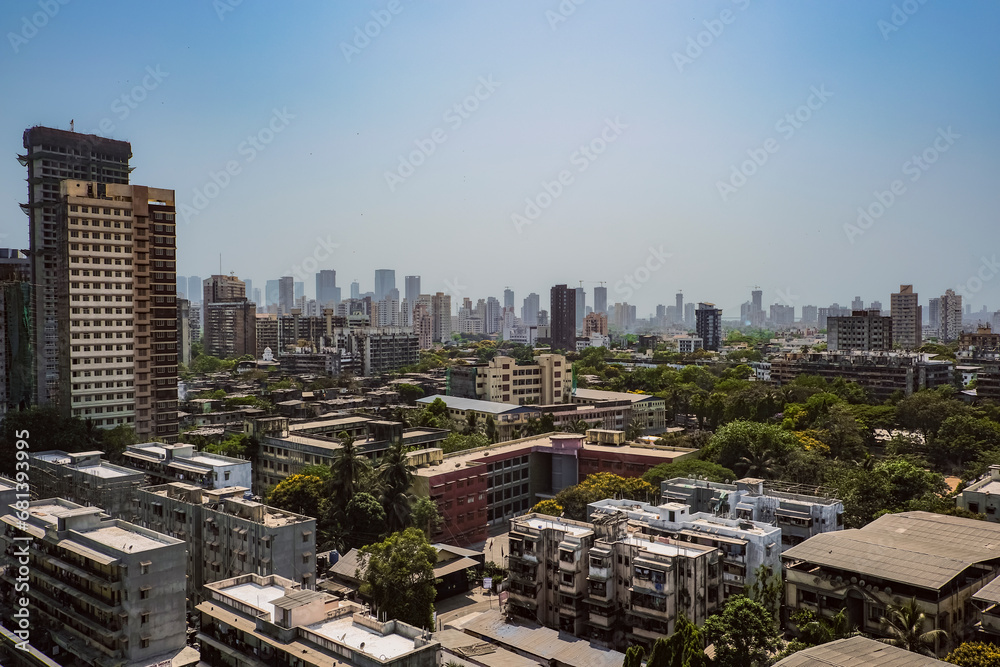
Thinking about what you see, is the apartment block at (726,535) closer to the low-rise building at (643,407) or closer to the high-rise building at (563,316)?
the low-rise building at (643,407)

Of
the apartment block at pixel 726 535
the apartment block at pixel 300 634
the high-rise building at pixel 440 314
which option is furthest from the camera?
the high-rise building at pixel 440 314

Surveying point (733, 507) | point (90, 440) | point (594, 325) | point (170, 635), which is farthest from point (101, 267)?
point (594, 325)

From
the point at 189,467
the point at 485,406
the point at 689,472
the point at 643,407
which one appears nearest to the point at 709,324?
the point at 643,407

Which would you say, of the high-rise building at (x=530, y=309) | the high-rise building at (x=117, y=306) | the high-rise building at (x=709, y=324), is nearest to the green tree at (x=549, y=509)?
the high-rise building at (x=117, y=306)

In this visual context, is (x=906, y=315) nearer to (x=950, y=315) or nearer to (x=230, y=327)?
(x=950, y=315)

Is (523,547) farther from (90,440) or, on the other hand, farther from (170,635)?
(90,440)

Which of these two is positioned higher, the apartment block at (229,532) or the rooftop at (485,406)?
the rooftop at (485,406)
